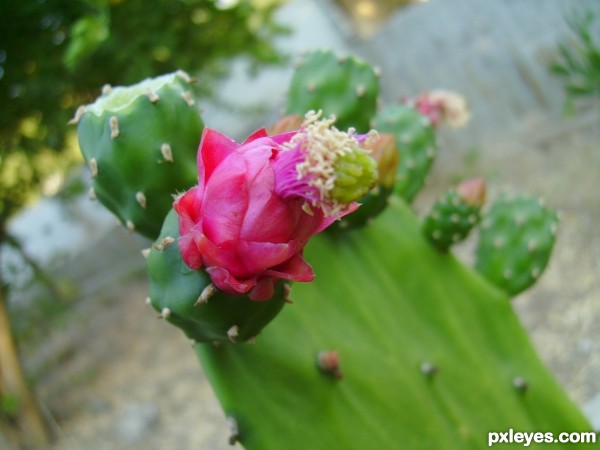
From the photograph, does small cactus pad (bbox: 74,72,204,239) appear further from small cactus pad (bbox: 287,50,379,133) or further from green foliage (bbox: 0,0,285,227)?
green foliage (bbox: 0,0,285,227)

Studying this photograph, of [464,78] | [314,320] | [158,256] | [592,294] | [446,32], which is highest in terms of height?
[158,256]

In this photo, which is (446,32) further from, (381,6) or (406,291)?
(406,291)

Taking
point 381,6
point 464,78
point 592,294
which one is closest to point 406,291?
point 592,294

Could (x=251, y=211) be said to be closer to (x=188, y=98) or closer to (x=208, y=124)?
(x=188, y=98)

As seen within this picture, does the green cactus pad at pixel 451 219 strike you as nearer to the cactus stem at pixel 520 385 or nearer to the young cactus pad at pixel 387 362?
the young cactus pad at pixel 387 362

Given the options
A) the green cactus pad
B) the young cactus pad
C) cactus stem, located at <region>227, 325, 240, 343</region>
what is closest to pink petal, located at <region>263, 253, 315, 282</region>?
cactus stem, located at <region>227, 325, 240, 343</region>
